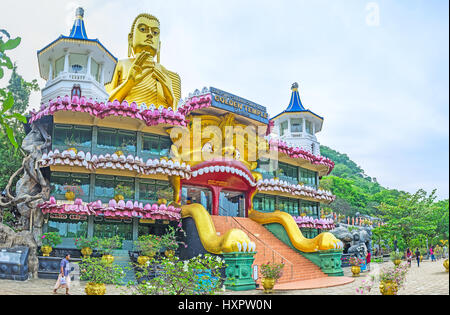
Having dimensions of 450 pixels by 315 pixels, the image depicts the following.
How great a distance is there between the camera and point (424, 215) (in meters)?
30.0

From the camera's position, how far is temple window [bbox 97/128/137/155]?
69.3 ft

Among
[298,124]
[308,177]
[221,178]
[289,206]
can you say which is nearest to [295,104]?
[298,124]

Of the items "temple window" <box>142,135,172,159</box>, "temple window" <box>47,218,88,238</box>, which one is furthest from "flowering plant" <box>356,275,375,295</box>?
"temple window" <box>47,218,88,238</box>

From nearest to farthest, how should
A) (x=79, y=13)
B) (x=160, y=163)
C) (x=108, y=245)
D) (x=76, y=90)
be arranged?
(x=108, y=245), (x=160, y=163), (x=76, y=90), (x=79, y=13)

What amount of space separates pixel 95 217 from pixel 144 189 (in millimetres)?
2961

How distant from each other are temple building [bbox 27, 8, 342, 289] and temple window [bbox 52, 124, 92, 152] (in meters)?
0.05

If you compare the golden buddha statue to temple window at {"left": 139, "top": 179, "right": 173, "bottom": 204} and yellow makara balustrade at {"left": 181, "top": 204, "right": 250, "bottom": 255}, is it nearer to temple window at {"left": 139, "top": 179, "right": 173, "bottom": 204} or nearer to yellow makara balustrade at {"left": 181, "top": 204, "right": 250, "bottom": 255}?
temple window at {"left": 139, "top": 179, "right": 173, "bottom": 204}

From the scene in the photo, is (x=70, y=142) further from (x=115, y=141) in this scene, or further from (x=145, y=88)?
(x=145, y=88)

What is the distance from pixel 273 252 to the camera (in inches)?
758

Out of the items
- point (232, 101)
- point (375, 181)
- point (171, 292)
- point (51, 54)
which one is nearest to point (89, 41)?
point (51, 54)

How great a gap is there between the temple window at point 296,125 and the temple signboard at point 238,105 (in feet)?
40.9

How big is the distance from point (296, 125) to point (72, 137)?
2201 cm

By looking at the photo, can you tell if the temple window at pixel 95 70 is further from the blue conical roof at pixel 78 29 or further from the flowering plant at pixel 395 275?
the flowering plant at pixel 395 275

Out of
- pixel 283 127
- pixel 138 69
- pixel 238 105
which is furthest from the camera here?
pixel 283 127
